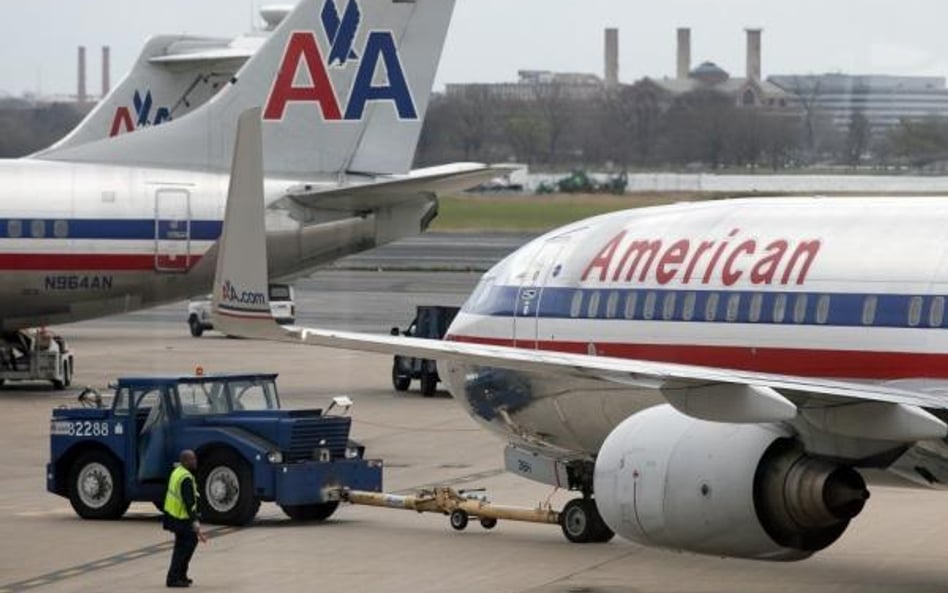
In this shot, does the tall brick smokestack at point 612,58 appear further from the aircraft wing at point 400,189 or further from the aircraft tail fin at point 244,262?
the aircraft tail fin at point 244,262

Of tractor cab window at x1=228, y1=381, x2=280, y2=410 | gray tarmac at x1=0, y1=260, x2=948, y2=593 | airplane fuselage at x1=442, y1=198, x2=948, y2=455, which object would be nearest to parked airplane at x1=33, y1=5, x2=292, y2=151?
gray tarmac at x1=0, y1=260, x2=948, y2=593

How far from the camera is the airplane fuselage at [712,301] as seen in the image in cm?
2277

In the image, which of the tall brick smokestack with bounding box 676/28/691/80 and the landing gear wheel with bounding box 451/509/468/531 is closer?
the landing gear wheel with bounding box 451/509/468/531

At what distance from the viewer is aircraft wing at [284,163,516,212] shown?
43.5 m

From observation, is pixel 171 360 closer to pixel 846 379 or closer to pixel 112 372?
pixel 112 372

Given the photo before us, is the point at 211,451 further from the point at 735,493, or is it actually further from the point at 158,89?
the point at 158,89

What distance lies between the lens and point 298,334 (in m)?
19.9

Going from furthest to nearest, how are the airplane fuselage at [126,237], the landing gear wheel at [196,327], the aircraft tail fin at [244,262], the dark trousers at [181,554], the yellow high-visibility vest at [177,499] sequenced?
the landing gear wheel at [196,327] → the airplane fuselage at [126,237] → the yellow high-visibility vest at [177,499] → the dark trousers at [181,554] → the aircraft tail fin at [244,262]

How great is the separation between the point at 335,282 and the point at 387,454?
44.4 m

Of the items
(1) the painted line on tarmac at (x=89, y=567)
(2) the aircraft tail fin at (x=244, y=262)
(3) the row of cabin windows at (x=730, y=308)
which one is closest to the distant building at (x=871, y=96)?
(3) the row of cabin windows at (x=730, y=308)

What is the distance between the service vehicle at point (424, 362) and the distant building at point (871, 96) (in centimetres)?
1024

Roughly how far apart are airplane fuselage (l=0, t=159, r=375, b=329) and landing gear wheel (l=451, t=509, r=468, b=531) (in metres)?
18.7

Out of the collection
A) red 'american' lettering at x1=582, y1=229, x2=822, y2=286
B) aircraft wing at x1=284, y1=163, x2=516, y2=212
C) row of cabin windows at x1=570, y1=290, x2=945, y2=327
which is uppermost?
aircraft wing at x1=284, y1=163, x2=516, y2=212

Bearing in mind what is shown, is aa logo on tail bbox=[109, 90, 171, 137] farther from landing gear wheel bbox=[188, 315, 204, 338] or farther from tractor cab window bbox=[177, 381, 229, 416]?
tractor cab window bbox=[177, 381, 229, 416]
